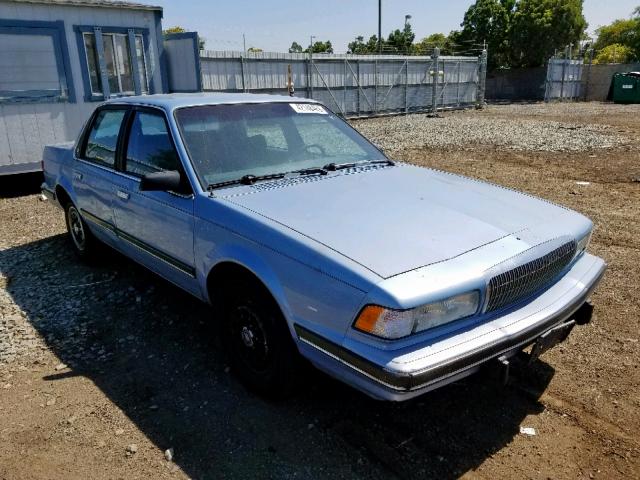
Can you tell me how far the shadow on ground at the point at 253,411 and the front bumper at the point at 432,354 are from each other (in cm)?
50

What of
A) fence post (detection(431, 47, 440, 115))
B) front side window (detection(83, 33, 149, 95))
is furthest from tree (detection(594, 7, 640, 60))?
front side window (detection(83, 33, 149, 95))

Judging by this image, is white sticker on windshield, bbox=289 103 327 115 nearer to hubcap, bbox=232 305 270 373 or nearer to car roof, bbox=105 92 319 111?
car roof, bbox=105 92 319 111

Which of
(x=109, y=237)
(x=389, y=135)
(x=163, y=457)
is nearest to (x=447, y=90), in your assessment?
(x=389, y=135)

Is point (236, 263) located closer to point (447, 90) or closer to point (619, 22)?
point (447, 90)

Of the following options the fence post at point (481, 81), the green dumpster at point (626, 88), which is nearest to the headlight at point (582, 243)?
the fence post at point (481, 81)

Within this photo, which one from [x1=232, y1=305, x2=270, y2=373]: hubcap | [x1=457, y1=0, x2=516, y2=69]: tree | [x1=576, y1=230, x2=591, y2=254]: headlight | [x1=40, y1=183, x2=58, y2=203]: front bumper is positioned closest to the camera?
[x1=232, y1=305, x2=270, y2=373]: hubcap

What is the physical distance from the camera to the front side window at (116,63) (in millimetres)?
9305

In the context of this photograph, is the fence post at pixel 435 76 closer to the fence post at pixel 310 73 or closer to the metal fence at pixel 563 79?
the fence post at pixel 310 73

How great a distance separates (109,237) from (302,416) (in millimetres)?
2476

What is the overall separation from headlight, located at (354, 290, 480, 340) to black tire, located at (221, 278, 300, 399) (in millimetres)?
611

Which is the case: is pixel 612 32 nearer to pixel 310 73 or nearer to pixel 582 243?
pixel 310 73

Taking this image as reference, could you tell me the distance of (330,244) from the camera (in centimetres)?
250

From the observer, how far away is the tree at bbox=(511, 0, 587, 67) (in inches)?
1523

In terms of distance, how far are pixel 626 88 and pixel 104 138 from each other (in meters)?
31.0
